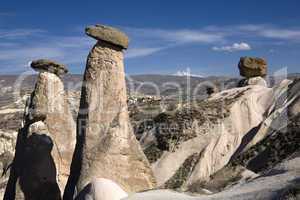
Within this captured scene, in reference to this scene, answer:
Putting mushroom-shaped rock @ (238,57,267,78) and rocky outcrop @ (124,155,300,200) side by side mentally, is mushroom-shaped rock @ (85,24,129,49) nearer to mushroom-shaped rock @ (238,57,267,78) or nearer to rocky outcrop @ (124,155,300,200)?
rocky outcrop @ (124,155,300,200)

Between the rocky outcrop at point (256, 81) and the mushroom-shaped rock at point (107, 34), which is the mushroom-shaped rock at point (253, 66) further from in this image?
the mushroom-shaped rock at point (107, 34)

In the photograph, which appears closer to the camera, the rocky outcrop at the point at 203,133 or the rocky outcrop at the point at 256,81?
the rocky outcrop at the point at 203,133

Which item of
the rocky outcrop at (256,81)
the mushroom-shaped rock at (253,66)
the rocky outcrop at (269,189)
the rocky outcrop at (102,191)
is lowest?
the rocky outcrop at (102,191)

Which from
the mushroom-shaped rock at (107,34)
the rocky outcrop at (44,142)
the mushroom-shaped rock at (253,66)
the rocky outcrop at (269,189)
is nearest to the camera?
the rocky outcrop at (269,189)

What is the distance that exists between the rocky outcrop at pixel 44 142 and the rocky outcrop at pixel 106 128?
1.60 metres

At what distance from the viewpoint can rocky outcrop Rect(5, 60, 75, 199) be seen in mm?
10867

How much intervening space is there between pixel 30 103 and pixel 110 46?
129 inches

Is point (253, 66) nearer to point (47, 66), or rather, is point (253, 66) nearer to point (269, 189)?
point (47, 66)

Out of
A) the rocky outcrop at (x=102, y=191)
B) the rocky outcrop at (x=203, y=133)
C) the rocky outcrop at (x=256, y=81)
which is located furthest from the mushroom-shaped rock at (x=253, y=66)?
the rocky outcrop at (x=102, y=191)

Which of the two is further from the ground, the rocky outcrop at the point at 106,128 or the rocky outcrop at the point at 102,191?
the rocky outcrop at the point at 106,128

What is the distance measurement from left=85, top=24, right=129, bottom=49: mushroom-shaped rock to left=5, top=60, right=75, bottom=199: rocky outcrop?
2833 millimetres

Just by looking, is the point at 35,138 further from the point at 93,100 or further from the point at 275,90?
the point at 275,90

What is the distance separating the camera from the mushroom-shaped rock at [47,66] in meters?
12.1

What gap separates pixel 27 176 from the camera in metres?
10.9
